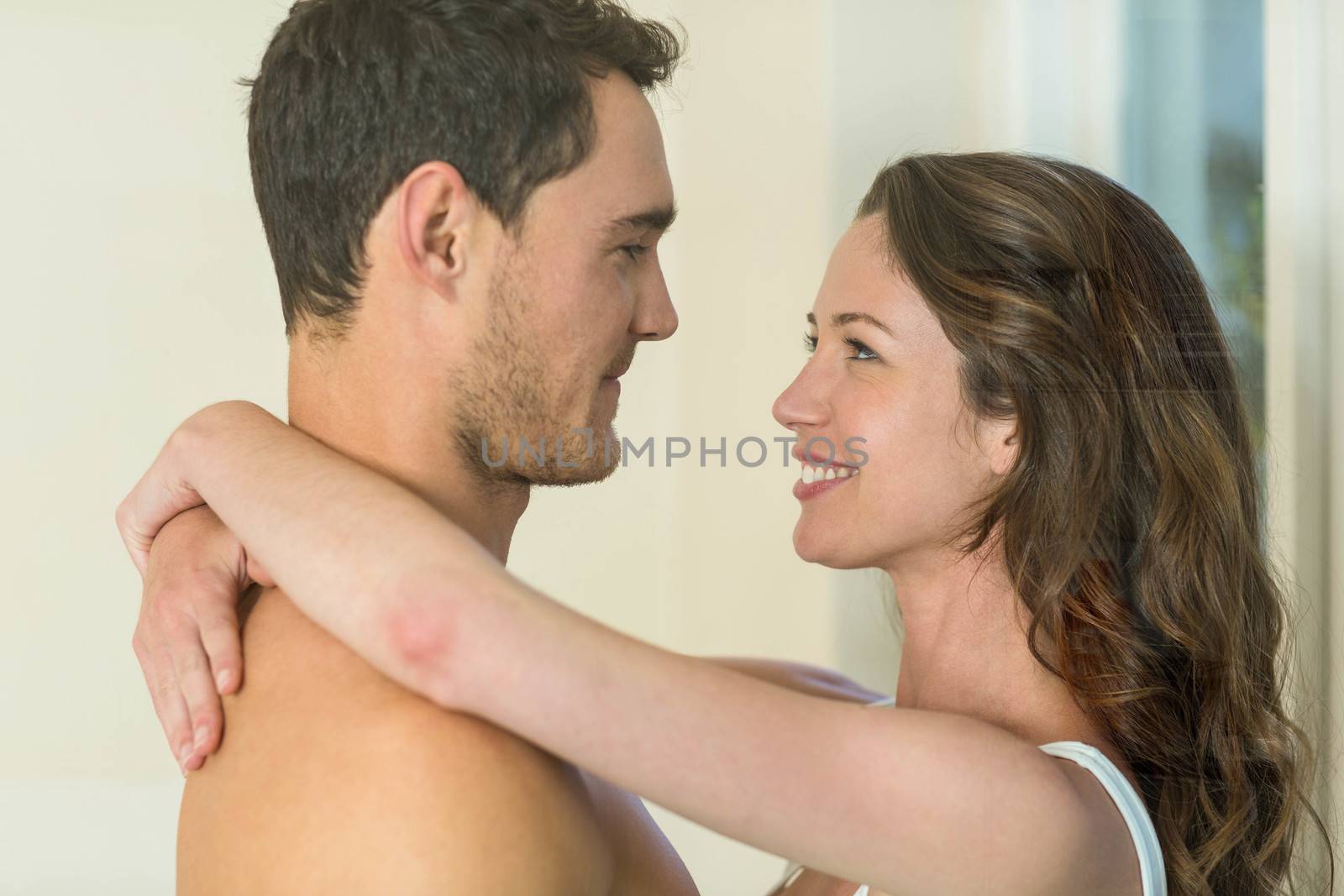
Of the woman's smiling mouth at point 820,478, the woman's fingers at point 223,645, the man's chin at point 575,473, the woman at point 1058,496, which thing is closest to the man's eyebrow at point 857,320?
the woman at point 1058,496

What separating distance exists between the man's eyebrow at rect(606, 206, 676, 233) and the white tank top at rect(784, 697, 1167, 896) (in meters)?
0.57

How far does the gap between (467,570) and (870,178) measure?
2.44 ft

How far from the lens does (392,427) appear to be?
932 millimetres

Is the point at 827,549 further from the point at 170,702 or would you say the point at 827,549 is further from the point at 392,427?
the point at 170,702

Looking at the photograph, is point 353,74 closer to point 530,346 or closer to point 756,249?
point 530,346

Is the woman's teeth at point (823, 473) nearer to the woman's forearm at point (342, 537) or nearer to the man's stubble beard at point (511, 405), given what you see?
the man's stubble beard at point (511, 405)

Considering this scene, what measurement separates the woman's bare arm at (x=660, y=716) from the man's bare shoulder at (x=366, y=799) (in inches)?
2.3

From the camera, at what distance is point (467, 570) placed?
718 millimetres

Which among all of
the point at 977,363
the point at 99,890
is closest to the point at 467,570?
the point at 977,363

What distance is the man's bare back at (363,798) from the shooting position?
73 cm

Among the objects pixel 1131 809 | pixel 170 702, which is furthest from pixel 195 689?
pixel 1131 809

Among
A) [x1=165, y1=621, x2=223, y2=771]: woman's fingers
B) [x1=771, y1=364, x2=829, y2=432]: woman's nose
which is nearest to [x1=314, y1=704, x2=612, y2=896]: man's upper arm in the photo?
[x1=165, y1=621, x2=223, y2=771]: woman's fingers

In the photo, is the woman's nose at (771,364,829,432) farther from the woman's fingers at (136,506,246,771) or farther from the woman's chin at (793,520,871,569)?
the woman's fingers at (136,506,246,771)

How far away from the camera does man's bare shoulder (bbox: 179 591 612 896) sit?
73 centimetres
